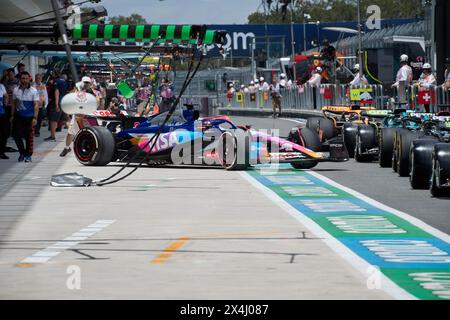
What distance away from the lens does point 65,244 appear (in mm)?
11820

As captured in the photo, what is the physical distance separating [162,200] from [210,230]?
3561mm

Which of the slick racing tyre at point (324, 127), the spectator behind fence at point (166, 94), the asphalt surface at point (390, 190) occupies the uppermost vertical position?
A: the spectator behind fence at point (166, 94)

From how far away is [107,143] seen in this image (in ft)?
72.4

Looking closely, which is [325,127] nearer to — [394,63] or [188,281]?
[188,281]

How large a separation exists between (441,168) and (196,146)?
7223mm

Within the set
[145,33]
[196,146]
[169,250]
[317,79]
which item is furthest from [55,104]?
[169,250]

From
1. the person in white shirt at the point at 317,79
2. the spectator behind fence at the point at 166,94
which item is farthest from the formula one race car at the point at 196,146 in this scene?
the person in white shirt at the point at 317,79

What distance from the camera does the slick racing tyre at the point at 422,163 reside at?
16406 millimetres

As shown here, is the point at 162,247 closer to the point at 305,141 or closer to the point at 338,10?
the point at 305,141

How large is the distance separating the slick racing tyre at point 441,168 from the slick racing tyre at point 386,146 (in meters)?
4.33

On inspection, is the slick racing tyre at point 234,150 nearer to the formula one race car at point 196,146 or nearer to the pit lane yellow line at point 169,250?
the formula one race car at point 196,146

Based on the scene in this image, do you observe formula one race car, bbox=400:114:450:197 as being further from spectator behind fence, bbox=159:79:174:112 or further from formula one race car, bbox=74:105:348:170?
spectator behind fence, bbox=159:79:174:112

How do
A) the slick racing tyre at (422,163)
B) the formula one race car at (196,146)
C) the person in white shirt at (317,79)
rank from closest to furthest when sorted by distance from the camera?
the slick racing tyre at (422,163) → the formula one race car at (196,146) → the person in white shirt at (317,79)

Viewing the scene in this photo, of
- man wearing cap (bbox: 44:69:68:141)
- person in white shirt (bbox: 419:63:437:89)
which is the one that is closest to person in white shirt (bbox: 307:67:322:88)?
man wearing cap (bbox: 44:69:68:141)
